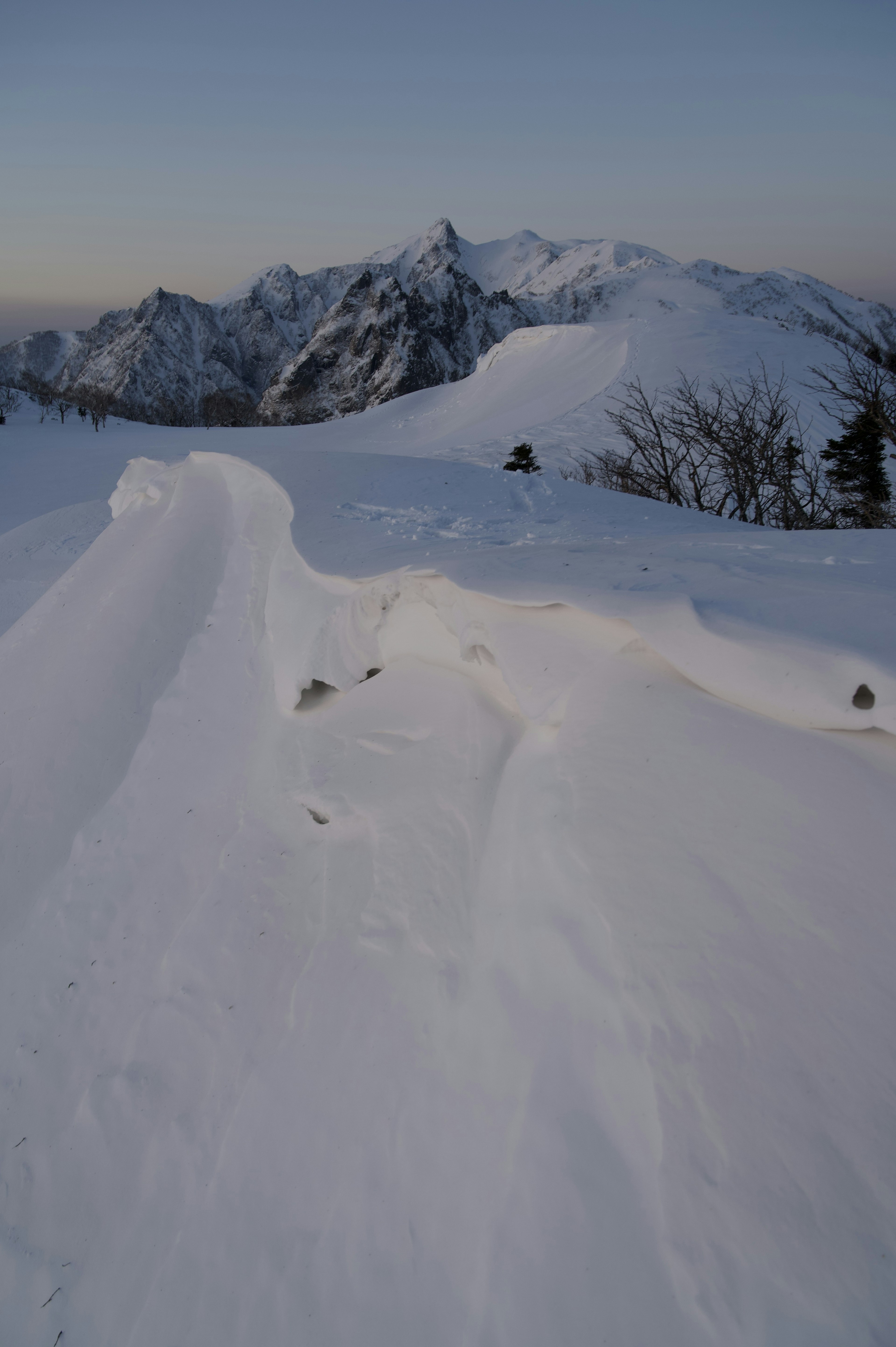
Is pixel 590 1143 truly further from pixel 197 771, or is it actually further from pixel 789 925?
pixel 197 771

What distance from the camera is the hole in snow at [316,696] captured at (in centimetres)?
322

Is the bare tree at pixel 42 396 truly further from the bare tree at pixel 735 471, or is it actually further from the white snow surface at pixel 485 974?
the white snow surface at pixel 485 974

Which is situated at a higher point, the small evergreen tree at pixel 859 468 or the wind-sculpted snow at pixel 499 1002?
the small evergreen tree at pixel 859 468

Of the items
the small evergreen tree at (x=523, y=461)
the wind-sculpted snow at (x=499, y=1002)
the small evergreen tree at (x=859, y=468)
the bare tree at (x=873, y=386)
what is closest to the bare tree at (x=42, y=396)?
the small evergreen tree at (x=523, y=461)

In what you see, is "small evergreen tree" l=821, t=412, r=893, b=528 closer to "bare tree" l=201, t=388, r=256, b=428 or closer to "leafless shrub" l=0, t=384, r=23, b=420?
"leafless shrub" l=0, t=384, r=23, b=420

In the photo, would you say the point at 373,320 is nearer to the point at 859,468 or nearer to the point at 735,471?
the point at 859,468

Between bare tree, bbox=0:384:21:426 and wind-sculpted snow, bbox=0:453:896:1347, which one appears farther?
bare tree, bbox=0:384:21:426

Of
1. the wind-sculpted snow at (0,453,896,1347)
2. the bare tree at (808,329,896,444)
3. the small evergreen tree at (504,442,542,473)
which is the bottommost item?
the wind-sculpted snow at (0,453,896,1347)

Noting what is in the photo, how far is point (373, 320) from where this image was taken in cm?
8394

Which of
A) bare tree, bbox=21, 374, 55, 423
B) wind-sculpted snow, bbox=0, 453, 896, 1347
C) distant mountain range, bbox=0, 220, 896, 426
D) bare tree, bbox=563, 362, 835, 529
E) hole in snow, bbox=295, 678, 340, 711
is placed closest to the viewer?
wind-sculpted snow, bbox=0, 453, 896, 1347

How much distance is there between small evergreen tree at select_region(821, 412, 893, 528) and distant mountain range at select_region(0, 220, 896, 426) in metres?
17.2

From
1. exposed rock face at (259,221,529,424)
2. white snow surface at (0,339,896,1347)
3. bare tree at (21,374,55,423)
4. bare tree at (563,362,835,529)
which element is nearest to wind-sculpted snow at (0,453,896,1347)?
white snow surface at (0,339,896,1347)

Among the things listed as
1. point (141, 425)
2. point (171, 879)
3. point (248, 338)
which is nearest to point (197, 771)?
point (171, 879)

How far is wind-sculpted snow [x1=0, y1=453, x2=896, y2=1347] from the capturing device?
127cm
